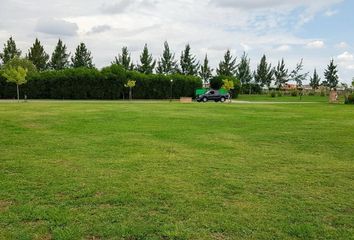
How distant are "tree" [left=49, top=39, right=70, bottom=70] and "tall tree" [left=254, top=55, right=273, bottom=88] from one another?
112 ft

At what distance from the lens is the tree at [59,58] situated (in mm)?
61500

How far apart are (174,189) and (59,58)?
61189 mm

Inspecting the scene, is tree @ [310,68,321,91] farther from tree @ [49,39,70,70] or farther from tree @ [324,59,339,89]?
tree @ [49,39,70,70]

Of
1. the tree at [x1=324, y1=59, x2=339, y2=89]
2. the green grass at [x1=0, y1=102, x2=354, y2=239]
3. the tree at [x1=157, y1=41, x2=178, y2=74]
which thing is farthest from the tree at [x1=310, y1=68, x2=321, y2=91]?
the green grass at [x1=0, y1=102, x2=354, y2=239]

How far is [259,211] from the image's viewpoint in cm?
415

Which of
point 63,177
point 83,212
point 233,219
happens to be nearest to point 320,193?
point 233,219

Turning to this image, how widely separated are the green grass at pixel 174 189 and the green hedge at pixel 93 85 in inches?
1476

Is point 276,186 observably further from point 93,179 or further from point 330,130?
point 330,130

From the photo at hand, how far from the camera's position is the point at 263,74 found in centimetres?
6862

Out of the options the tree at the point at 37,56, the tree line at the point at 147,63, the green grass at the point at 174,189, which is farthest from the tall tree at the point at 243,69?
the green grass at the point at 174,189

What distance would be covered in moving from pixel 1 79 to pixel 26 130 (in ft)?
117

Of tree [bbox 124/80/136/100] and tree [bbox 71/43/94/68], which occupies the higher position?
tree [bbox 71/43/94/68]

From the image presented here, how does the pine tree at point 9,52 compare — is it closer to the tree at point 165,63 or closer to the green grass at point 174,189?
the tree at point 165,63

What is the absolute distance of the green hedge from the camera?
44562 mm
